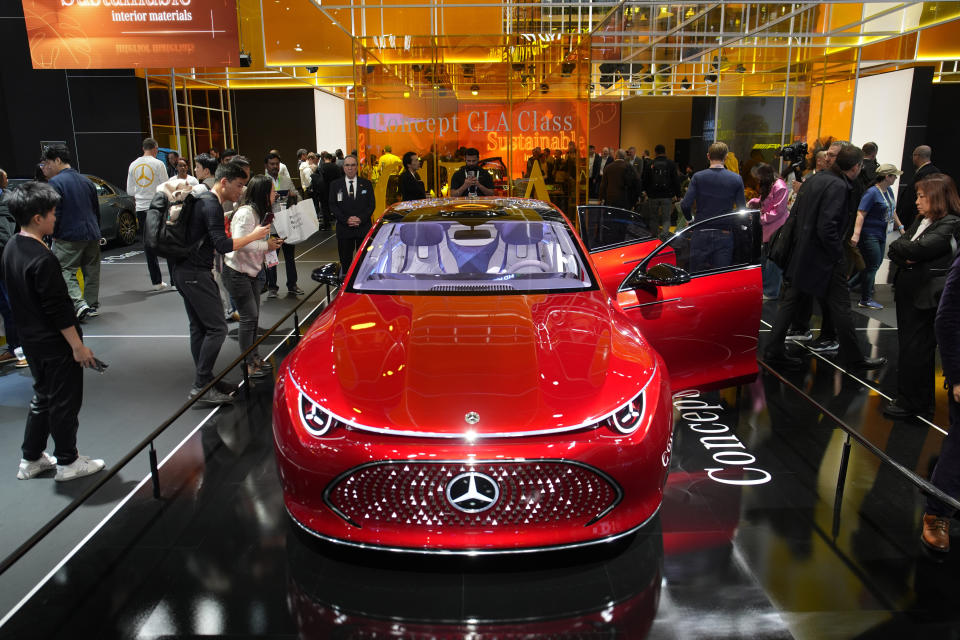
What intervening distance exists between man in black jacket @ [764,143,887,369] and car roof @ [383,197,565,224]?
90.3 inches

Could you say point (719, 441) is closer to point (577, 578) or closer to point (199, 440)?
point (577, 578)

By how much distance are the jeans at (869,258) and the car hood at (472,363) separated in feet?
16.8

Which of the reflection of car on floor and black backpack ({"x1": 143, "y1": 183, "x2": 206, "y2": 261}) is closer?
black backpack ({"x1": 143, "y1": 183, "x2": 206, "y2": 261})

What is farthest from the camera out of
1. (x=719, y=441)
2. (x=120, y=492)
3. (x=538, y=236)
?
(x=719, y=441)

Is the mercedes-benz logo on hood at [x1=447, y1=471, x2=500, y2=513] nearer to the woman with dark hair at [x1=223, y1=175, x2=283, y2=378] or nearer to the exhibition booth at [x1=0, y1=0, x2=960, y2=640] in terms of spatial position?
the exhibition booth at [x1=0, y1=0, x2=960, y2=640]

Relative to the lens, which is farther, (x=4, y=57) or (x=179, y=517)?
(x=4, y=57)

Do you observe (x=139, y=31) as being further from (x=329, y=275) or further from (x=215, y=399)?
(x=329, y=275)

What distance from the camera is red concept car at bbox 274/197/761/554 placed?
252 cm

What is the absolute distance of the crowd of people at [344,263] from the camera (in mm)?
3463

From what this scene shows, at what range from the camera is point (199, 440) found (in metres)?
4.38

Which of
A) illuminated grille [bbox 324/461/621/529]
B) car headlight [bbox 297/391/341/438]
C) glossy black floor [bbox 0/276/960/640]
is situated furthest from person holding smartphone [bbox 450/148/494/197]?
illuminated grille [bbox 324/461/621/529]

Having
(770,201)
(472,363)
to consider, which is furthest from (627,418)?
(770,201)

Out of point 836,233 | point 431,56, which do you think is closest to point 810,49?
point 431,56

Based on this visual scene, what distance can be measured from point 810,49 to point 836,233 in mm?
9093
